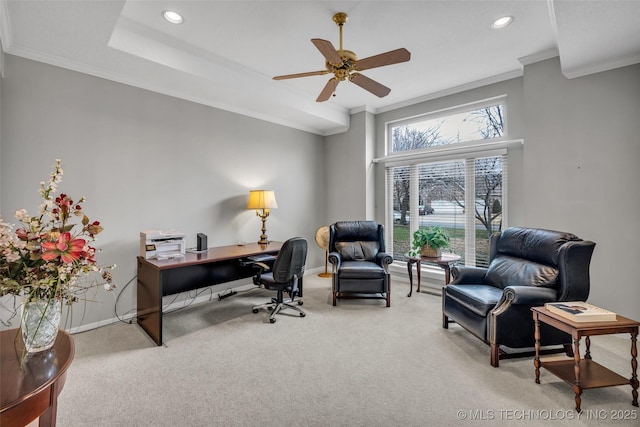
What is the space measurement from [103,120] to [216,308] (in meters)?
2.43

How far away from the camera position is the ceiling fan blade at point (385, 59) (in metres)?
2.23

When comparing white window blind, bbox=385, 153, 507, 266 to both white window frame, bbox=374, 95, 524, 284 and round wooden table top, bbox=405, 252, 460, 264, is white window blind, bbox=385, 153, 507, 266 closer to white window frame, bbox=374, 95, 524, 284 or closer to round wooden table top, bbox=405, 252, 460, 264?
white window frame, bbox=374, 95, 524, 284

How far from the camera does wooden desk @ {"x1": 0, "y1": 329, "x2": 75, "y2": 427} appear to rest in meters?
0.87

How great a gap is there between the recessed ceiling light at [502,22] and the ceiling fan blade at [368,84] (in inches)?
44.7

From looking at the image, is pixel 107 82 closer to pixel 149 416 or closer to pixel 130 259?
pixel 130 259

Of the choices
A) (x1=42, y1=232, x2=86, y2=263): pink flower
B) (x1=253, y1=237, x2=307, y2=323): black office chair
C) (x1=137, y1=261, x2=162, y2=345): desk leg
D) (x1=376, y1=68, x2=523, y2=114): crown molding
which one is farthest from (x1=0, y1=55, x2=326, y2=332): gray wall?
(x1=42, y1=232, x2=86, y2=263): pink flower

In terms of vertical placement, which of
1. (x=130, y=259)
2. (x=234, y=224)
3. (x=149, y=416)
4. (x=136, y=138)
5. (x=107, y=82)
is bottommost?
(x=149, y=416)

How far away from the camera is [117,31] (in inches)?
106

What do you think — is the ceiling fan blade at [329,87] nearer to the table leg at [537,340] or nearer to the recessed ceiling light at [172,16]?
the recessed ceiling light at [172,16]

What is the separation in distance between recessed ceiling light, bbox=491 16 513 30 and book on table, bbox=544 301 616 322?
2.47 metres

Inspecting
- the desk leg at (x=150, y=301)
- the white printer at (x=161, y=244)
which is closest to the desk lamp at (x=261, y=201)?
the white printer at (x=161, y=244)

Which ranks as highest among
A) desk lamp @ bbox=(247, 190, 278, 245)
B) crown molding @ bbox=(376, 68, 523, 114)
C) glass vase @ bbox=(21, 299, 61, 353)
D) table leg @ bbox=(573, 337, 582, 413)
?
crown molding @ bbox=(376, 68, 523, 114)

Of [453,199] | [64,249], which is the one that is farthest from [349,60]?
[453,199]

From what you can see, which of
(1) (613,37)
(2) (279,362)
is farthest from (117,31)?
(1) (613,37)
